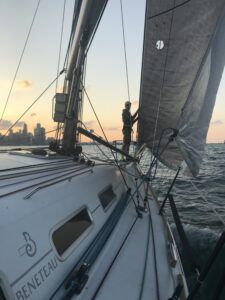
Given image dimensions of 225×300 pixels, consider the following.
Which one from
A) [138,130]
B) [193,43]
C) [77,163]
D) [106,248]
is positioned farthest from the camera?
[138,130]

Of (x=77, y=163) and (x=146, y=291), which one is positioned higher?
(x=77, y=163)

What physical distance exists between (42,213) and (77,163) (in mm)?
2880

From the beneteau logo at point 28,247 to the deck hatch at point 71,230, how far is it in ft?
1.39

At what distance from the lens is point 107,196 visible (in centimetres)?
543

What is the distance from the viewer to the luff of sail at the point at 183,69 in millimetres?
5898

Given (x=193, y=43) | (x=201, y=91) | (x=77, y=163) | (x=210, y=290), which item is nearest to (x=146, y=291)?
(x=210, y=290)

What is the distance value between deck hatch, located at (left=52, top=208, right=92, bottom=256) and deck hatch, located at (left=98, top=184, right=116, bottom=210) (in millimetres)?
890

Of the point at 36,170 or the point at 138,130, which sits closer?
the point at 36,170

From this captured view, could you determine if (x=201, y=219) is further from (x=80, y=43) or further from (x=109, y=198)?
(x=80, y=43)

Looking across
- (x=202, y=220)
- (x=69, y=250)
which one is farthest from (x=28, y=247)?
(x=202, y=220)

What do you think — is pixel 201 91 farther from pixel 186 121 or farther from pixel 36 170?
pixel 36 170

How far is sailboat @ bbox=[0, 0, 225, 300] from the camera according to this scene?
2639 mm

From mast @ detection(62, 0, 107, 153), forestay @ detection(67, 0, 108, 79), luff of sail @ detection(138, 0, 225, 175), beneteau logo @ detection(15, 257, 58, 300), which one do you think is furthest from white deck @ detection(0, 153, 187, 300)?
forestay @ detection(67, 0, 108, 79)

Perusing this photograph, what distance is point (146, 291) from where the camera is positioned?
3.10 m
